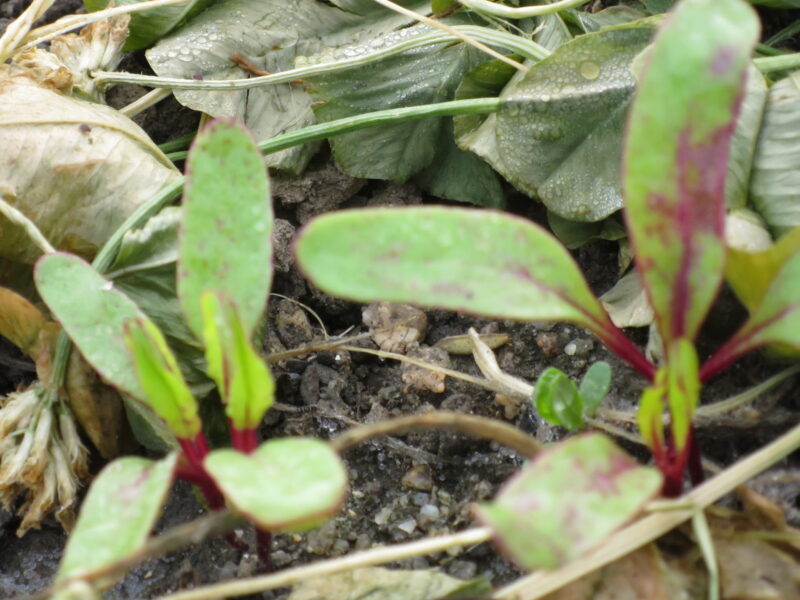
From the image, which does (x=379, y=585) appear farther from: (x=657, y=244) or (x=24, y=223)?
(x=24, y=223)

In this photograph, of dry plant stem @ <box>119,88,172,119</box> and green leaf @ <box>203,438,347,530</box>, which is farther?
dry plant stem @ <box>119,88,172,119</box>

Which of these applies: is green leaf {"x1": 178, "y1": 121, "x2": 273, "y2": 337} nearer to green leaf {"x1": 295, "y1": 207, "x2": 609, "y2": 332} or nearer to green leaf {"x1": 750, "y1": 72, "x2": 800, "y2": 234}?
green leaf {"x1": 295, "y1": 207, "x2": 609, "y2": 332}

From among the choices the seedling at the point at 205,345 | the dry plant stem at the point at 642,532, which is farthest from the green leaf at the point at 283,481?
the dry plant stem at the point at 642,532

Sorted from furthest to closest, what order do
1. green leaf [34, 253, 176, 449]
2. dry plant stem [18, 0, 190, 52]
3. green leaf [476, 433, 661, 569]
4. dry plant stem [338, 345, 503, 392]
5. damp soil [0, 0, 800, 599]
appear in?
dry plant stem [18, 0, 190, 52], dry plant stem [338, 345, 503, 392], damp soil [0, 0, 800, 599], green leaf [34, 253, 176, 449], green leaf [476, 433, 661, 569]

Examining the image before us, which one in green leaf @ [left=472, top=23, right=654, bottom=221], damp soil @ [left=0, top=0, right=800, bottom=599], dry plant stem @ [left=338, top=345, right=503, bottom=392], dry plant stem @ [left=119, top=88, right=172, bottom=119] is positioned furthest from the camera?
dry plant stem @ [left=119, top=88, right=172, bottom=119]

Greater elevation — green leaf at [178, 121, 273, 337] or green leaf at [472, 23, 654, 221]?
green leaf at [178, 121, 273, 337]

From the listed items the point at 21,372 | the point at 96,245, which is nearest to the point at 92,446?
the point at 21,372

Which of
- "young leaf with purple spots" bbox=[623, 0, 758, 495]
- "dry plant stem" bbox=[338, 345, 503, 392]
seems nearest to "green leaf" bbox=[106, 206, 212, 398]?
"dry plant stem" bbox=[338, 345, 503, 392]
